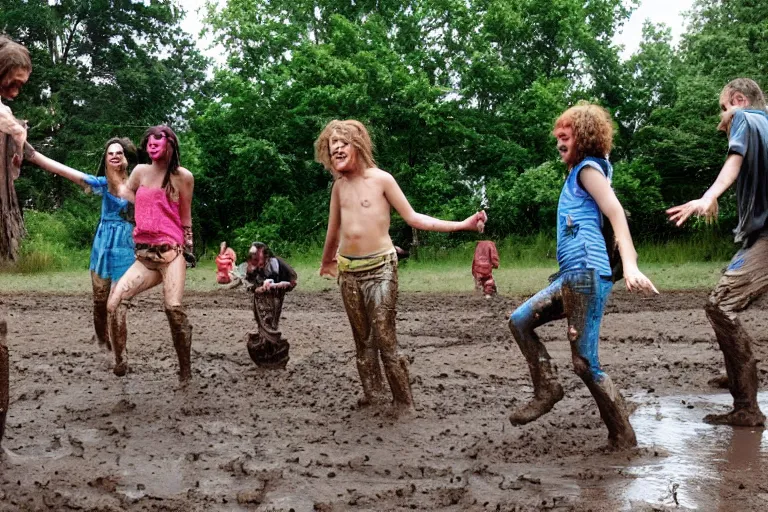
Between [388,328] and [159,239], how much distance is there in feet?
6.67

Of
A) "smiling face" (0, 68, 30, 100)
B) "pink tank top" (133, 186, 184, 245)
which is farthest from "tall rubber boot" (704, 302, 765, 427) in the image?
"smiling face" (0, 68, 30, 100)

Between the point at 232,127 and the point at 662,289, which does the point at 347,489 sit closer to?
the point at 662,289

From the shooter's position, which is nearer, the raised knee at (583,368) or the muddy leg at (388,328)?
the raised knee at (583,368)

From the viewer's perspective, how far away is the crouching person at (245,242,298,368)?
815cm

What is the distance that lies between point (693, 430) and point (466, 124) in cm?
2516

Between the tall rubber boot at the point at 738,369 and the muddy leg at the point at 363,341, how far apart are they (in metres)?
2.25

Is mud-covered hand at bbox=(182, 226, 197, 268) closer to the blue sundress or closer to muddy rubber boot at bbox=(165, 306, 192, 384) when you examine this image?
muddy rubber boot at bbox=(165, 306, 192, 384)

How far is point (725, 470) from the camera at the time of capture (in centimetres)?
472

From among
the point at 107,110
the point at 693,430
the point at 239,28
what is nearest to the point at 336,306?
the point at 693,430

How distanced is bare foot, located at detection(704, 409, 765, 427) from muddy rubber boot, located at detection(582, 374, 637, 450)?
3.24 ft

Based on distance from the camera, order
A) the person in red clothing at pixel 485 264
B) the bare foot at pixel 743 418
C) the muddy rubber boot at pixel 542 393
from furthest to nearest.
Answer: the person in red clothing at pixel 485 264, the bare foot at pixel 743 418, the muddy rubber boot at pixel 542 393

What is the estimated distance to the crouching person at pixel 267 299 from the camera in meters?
8.15

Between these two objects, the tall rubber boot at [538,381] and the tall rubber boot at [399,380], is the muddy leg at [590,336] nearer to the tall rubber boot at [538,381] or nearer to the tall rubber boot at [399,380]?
the tall rubber boot at [538,381]

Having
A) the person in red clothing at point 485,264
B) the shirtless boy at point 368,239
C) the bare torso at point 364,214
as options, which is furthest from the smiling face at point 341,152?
the person in red clothing at point 485,264
